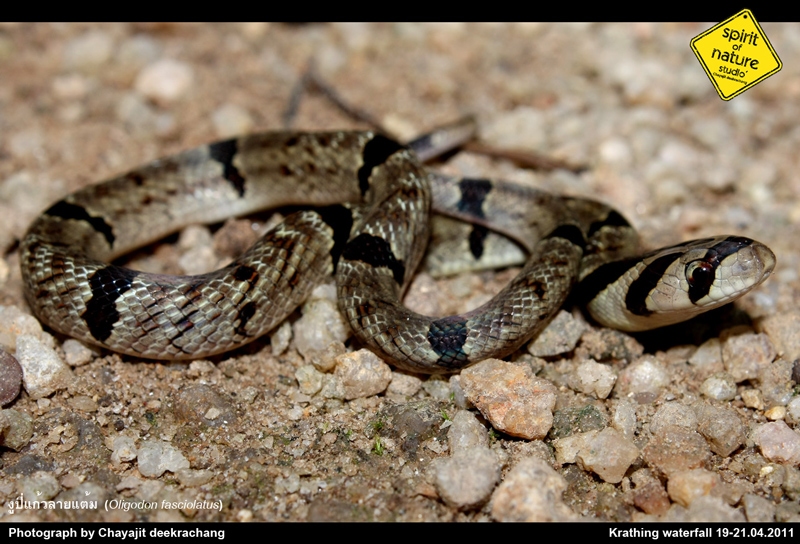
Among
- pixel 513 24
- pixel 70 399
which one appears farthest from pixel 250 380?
pixel 513 24

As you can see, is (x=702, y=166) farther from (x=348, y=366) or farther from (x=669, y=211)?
(x=348, y=366)

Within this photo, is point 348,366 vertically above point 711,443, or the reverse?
point 348,366

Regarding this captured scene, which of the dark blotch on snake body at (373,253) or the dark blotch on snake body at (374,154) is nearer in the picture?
the dark blotch on snake body at (373,253)

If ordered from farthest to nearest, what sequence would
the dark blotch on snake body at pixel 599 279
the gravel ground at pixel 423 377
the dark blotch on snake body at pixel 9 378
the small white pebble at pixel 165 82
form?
the small white pebble at pixel 165 82
the dark blotch on snake body at pixel 599 279
the dark blotch on snake body at pixel 9 378
the gravel ground at pixel 423 377

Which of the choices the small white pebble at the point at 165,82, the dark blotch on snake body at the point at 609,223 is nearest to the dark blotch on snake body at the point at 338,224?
the dark blotch on snake body at the point at 609,223

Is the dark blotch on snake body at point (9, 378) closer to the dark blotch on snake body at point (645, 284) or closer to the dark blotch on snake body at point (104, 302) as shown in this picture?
the dark blotch on snake body at point (104, 302)

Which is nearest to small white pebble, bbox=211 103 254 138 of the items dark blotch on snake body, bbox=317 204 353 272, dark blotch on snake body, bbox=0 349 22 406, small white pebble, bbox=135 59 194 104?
small white pebble, bbox=135 59 194 104
